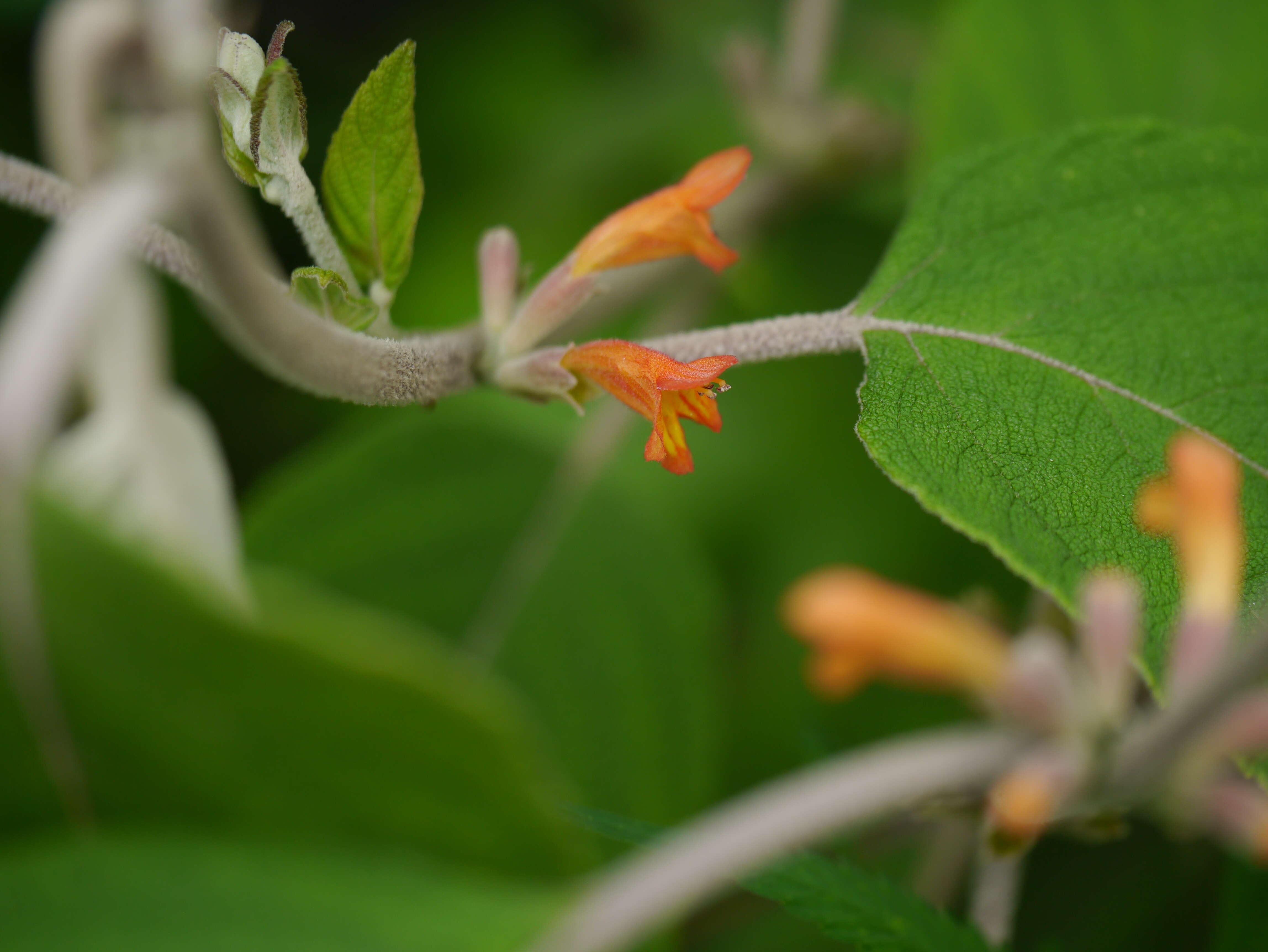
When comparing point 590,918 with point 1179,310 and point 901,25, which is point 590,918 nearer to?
point 1179,310

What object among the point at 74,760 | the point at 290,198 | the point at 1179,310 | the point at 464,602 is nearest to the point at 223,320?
the point at 290,198

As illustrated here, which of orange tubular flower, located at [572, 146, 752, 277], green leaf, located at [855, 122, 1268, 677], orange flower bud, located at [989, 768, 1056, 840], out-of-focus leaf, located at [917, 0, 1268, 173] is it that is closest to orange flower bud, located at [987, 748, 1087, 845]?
orange flower bud, located at [989, 768, 1056, 840]

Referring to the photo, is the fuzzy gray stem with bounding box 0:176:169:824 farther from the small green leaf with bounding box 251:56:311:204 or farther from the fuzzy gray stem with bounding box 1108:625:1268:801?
the fuzzy gray stem with bounding box 1108:625:1268:801

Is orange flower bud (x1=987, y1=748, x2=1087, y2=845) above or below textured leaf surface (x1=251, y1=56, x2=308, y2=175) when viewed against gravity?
below

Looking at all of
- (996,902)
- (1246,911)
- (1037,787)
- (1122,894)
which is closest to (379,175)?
(1037,787)

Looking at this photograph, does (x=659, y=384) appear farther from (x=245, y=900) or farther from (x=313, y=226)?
(x=245, y=900)

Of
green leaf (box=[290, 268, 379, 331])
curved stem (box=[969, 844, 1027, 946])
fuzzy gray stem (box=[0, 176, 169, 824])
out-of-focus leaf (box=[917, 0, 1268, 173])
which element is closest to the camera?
fuzzy gray stem (box=[0, 176, 169, 824])
